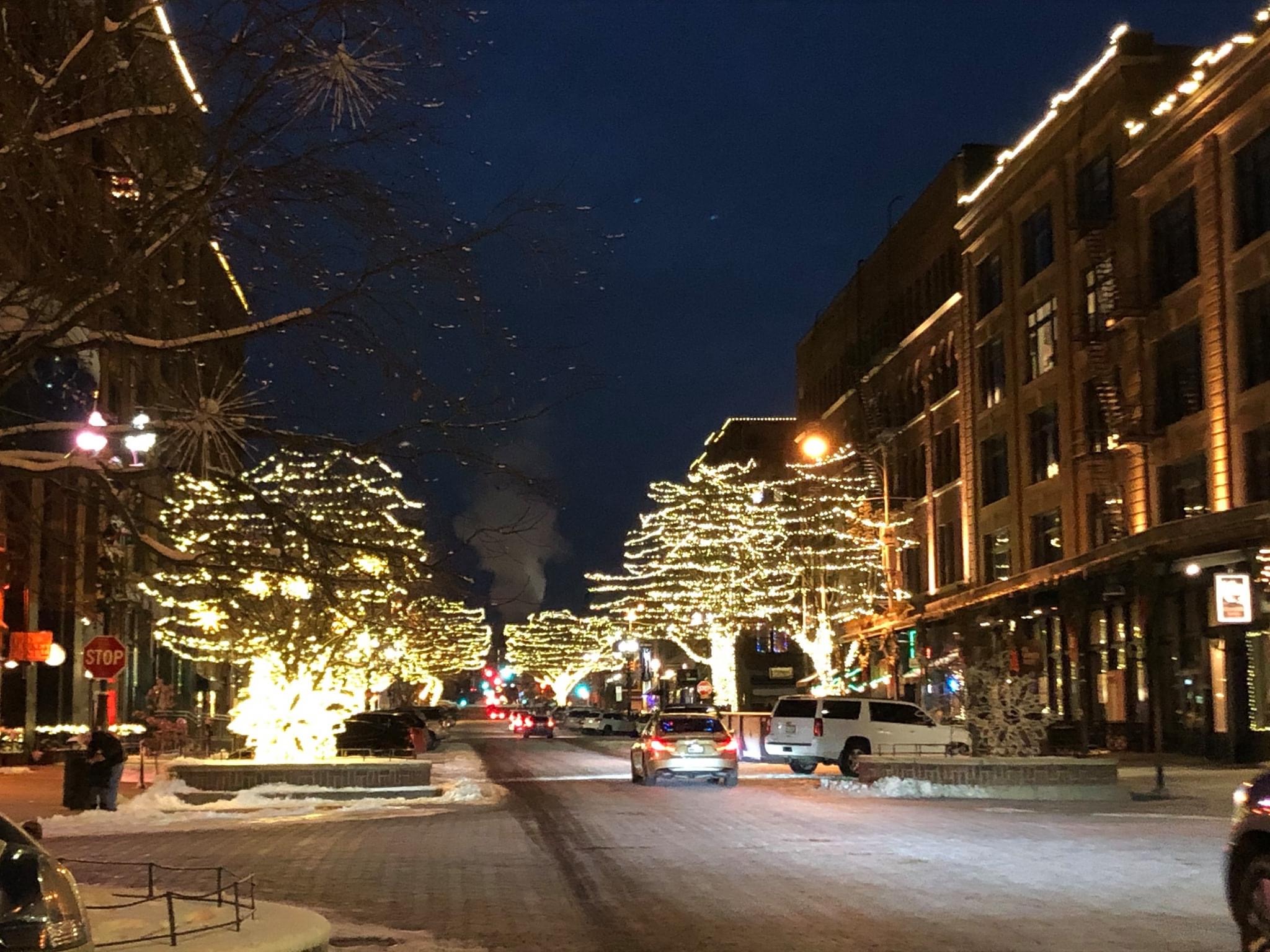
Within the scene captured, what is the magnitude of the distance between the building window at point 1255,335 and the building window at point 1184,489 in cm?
285

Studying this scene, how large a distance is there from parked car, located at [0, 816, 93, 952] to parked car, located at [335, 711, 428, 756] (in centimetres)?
3533

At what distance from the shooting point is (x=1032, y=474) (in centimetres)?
4906

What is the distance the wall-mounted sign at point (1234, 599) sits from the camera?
28.3 metres

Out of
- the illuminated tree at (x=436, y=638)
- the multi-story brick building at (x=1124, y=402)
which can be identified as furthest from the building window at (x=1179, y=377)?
the illuminated tree at (x=436, y=638)

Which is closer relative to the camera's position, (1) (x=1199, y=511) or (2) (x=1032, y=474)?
(1) (x=1199, y=511)

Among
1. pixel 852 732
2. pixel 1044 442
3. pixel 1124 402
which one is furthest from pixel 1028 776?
pixel 1044 442

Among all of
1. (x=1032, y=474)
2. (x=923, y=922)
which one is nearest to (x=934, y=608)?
(x=1032, y=474)

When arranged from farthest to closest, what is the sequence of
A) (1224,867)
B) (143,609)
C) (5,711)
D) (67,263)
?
1. (143,609)
2. (5,711)
3. (1224,867)
4. (67,263)

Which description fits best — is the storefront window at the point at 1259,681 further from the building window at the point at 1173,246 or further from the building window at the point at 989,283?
the building window at the point at 989,283

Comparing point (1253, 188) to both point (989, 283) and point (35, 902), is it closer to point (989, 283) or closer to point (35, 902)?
point (989, 283)

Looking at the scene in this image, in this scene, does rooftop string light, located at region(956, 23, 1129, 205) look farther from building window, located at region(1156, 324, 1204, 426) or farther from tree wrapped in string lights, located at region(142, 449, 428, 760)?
tree wrapped in string lights, located at region(142, 449, 428, 760)

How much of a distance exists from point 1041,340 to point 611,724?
3623 centimetres

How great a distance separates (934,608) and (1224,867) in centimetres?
4672

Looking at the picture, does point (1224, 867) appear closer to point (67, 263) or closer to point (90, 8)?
point (67, 263)
